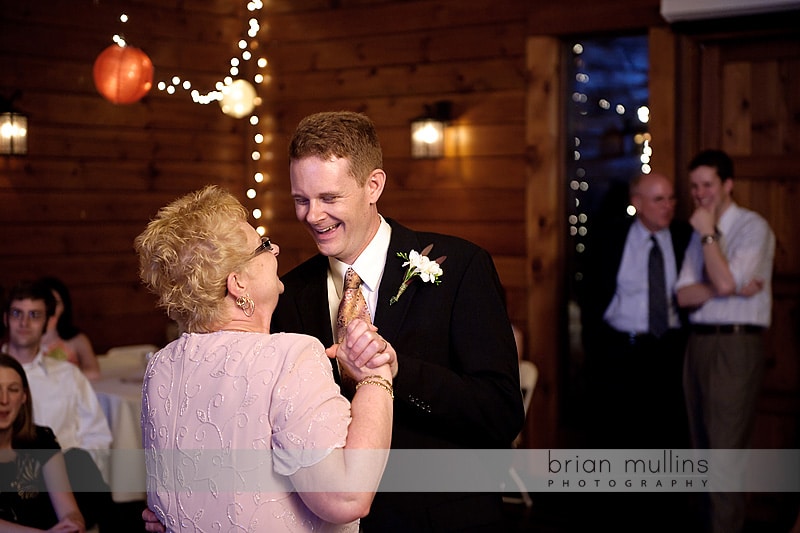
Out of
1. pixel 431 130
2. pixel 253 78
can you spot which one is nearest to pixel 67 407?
pixel 431 130

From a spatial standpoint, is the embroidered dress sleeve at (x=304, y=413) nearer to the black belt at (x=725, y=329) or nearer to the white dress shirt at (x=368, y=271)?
the white dress shirt at (x=368, y=271)

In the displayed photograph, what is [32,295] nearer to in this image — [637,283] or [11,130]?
[11,130]

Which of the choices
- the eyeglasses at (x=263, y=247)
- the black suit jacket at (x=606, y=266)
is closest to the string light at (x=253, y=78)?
the black suit jacket at (x=606, y=266)

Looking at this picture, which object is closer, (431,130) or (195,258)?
(195,258)

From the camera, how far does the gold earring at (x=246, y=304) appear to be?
1.68 m

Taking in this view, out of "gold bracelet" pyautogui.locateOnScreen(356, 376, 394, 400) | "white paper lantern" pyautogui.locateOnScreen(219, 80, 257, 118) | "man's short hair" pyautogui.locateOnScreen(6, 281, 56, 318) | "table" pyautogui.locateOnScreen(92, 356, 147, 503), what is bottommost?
"table" pyautogui.locateOnScreen(92, 356, 147, 503)

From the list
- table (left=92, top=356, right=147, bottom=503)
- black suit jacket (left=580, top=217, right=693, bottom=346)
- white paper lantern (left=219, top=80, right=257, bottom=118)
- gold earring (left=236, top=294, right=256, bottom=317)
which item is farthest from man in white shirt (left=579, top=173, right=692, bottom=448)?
gold earring (left=236, top=294, right=256, bottom=317)

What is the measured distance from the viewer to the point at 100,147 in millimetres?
5957

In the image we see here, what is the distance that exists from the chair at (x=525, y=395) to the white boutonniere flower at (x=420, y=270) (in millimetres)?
2902

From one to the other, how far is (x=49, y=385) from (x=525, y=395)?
2.37 metres

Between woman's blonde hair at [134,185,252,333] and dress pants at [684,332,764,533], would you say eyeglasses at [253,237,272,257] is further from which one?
dress pants at [684,332,764,533]

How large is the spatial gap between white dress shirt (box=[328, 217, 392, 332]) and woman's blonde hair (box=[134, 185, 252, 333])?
49 centimetres

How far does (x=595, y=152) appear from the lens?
5.88 m

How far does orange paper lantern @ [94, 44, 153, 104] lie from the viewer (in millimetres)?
4895
